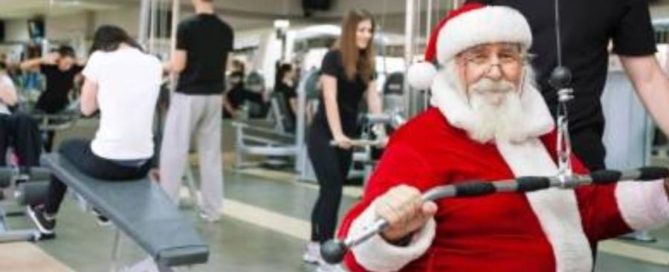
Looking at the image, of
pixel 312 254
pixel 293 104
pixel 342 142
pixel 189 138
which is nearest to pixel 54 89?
pixel 189 138

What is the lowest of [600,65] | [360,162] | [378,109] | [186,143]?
[360,162]

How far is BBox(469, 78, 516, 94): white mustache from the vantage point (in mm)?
1513

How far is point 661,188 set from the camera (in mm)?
1515

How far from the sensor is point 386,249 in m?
1.34

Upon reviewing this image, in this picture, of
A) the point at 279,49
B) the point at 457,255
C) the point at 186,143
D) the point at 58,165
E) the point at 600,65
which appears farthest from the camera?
the point at 279,49

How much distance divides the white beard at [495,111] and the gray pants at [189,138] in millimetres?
3278

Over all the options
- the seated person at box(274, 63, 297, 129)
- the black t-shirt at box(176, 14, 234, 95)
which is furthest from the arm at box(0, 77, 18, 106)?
the seated person at box(274, 63, 297, 129)

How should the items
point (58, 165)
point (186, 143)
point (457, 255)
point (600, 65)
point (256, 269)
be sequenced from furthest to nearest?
point (186, 143), point (256, 269), point (58, 165), point (600, 65), point (457, 255)

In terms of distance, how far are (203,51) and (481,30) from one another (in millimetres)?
3197

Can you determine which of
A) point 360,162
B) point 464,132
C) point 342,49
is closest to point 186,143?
point 342,49

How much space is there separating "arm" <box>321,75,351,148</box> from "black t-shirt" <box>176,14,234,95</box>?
46.2 inches

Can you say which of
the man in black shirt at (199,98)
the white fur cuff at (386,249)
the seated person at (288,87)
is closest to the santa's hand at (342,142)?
the man in black shirt at (199,98)

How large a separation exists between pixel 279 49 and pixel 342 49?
357 inches

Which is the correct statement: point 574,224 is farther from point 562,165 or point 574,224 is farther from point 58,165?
point 58,165
